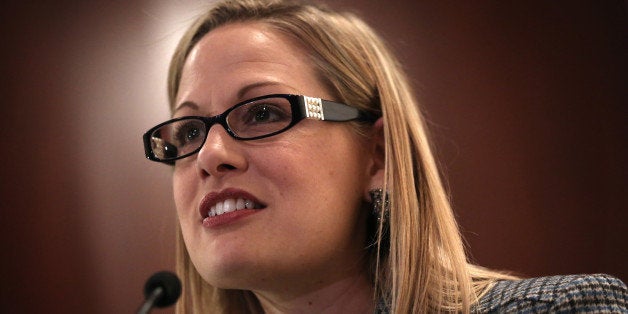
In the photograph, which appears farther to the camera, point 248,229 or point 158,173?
point 158,173

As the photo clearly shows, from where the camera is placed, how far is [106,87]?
150cm

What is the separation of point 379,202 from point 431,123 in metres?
0.51

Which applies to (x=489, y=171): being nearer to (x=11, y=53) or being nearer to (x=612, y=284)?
(x=612, y=284)

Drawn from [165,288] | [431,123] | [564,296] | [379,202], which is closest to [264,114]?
[379,202]

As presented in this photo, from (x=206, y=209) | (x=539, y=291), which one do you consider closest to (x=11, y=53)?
(x=206, y=209)

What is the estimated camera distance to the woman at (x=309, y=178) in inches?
30.0

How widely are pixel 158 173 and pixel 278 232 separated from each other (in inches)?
33.5

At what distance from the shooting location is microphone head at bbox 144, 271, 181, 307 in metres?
0.57

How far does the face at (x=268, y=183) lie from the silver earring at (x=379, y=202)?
0.02 m

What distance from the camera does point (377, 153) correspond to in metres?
0.93

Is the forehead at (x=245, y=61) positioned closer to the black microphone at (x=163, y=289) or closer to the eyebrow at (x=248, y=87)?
the eyebrow at (x=248, y=87)

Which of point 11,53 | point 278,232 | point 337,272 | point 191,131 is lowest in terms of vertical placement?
point 337,272

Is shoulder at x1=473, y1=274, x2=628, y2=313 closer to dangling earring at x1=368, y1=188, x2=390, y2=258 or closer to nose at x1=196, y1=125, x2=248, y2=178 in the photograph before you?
dangling earring at x1=368, y1=188, x2=390, y2=258

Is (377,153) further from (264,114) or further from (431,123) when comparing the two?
(431,123)
